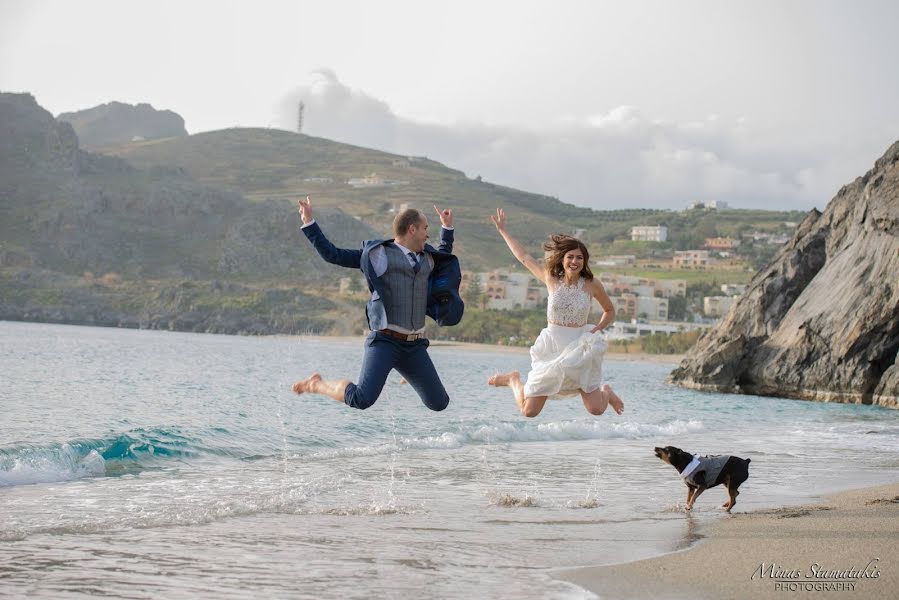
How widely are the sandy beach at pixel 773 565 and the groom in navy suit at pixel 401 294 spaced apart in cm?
272

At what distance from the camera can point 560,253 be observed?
9.89 meters

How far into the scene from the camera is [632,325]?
11569 cm

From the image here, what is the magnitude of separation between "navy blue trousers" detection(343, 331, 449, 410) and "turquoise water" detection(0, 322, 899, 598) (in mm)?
1231

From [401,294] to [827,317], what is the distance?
35.8 m

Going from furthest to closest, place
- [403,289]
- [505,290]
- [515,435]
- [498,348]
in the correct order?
1. [505,290]
2. [498,348]
3. [515,435]
4. [403,289]

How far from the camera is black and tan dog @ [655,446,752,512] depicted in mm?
10258

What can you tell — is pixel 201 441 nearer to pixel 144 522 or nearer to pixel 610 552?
pixel 144 522

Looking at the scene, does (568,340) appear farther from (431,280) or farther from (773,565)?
(773,565)

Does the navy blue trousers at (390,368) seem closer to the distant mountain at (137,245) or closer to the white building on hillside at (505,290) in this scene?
the distant mountain at (137,245)

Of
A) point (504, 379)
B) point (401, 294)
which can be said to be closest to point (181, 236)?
point (504, 379)

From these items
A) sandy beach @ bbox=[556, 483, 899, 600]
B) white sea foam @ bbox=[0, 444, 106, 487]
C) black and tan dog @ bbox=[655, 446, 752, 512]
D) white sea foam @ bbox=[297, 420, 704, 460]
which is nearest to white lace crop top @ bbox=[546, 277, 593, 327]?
black and tan dog @ bbox=[655, 446, 752, 512]

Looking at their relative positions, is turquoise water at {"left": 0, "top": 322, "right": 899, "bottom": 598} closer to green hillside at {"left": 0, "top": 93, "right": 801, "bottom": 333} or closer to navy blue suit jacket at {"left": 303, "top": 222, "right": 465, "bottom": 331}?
navy blue suit jacket at {"left": 303, "top": 222, "right": 465, "bottom": 331}

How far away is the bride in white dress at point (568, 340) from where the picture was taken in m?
9.66

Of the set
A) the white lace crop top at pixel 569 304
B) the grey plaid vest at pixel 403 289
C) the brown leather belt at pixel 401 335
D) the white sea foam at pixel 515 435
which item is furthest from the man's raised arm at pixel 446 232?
the white sea foam at pixel 515 435
